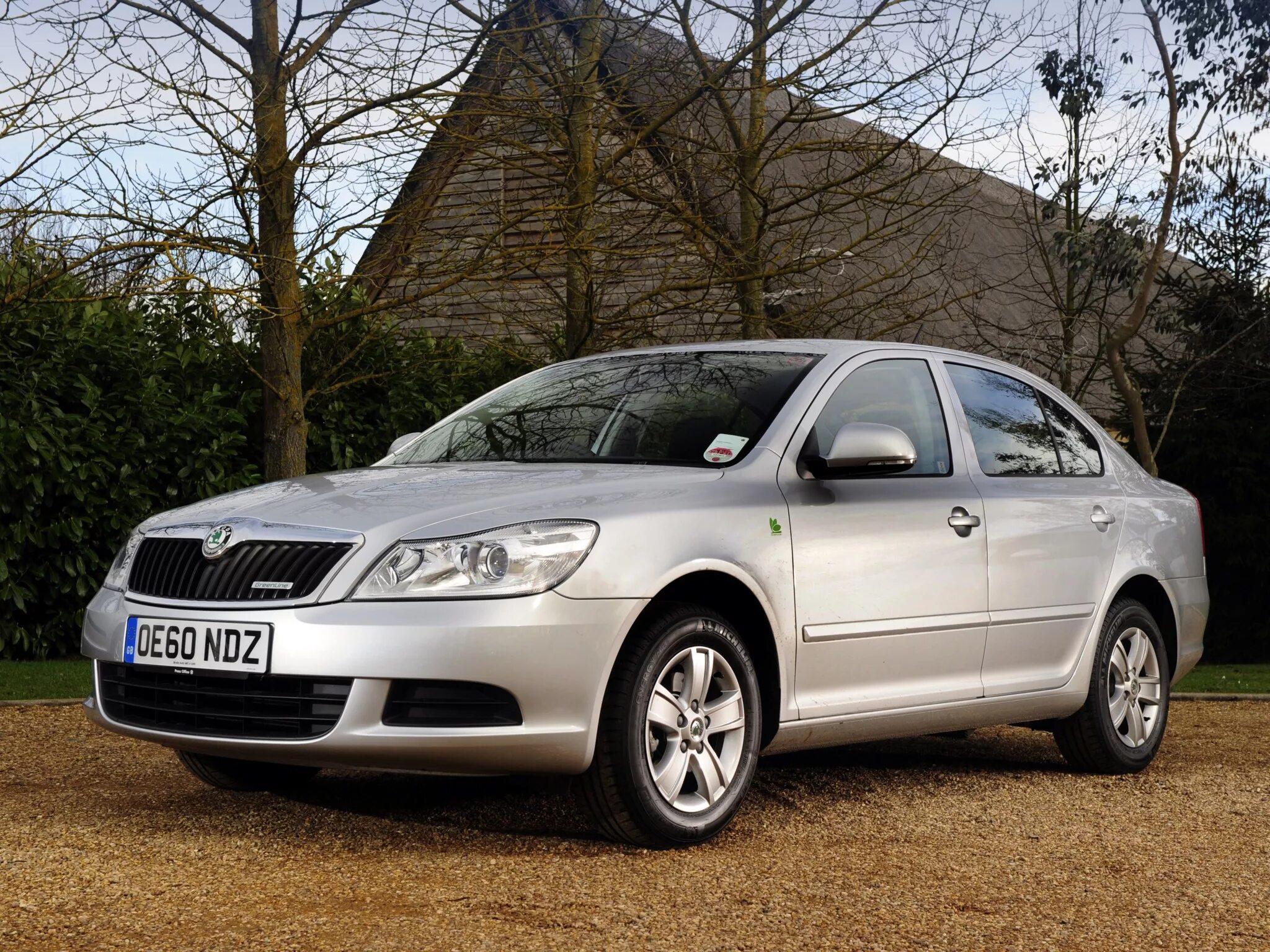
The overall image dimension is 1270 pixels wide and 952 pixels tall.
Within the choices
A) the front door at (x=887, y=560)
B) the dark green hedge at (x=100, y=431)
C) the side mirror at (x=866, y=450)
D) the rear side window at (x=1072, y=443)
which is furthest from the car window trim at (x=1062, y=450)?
the dark green hedge at (x=100, y=431)

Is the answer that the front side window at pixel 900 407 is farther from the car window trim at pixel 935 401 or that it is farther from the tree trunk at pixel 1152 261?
the tree trunk at pixel 1152 261

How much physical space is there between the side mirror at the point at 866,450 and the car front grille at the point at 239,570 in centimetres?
176

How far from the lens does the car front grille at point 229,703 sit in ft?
15.7

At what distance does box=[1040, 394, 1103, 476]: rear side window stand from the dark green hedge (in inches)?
191

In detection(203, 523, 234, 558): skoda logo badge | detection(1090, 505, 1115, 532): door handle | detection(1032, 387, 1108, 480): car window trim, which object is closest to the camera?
detection(203, 523, 234, 558): skoda logo badge

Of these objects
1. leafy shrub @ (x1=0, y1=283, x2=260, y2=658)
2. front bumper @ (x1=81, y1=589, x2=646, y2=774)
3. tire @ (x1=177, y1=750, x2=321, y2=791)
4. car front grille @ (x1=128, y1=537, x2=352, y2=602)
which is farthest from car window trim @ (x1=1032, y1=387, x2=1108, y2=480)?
leafy shrub @ (x1=0, y1=283, x2=260, y2=658)

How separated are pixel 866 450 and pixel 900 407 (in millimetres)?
908

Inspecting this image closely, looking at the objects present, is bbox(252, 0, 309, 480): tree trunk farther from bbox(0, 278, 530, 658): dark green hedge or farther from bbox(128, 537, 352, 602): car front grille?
bbox(128, 537, 352, 602): car front grille

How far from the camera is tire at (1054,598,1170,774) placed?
704 centimetres

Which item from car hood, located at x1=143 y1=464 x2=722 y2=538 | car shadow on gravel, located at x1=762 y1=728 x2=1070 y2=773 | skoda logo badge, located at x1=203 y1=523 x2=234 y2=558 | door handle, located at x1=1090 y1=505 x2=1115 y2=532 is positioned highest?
car hood, located at x1=143 y1=464 x2=722 y2=538

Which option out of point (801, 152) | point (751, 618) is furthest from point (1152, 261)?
point (751, 618)

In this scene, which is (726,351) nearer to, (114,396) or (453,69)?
(453,69)

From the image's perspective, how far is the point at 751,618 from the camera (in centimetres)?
552

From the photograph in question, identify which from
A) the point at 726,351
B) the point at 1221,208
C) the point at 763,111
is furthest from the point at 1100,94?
the point at 726,351
